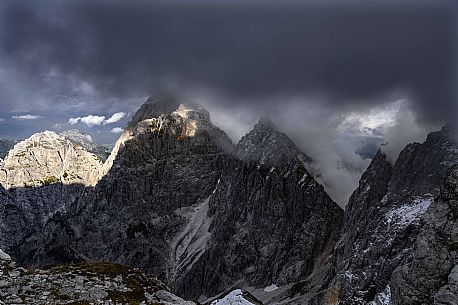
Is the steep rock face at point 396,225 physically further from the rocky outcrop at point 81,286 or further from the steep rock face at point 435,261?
the steep rock face at point 435,261

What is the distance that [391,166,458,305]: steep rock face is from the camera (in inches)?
1278

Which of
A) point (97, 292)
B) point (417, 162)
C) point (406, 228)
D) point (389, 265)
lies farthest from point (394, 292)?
point (417, 162)

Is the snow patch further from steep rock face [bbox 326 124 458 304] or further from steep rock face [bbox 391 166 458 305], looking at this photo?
steep rock face [bbox 391 166 458 305]

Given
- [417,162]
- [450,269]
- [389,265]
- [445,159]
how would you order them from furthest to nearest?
[417,162], [445,159], [389,265], [450,269]

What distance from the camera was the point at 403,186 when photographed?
190875mm

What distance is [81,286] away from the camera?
50.7m

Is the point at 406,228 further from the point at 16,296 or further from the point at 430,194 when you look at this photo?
the point at 16,296

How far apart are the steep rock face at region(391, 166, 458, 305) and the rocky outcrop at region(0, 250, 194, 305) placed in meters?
28.7

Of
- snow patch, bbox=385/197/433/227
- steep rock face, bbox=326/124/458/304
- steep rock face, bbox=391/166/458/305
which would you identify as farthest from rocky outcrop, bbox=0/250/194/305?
snow patch, bbox=385/197/433/227

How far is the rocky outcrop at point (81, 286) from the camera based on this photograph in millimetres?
44781

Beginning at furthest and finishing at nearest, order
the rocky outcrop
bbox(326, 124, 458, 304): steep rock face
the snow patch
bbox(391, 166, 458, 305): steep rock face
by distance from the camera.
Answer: the snow patch
bbox(326, 124, 458, 304): steep rock face
the rocky outcrop
bbox(391, 166, 458, 305): steep rock face

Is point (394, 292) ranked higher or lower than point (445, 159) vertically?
lower

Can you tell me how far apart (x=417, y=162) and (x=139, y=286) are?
6395 inches

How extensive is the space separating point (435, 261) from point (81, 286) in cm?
3904
